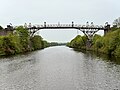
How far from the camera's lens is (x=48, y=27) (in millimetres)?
122750

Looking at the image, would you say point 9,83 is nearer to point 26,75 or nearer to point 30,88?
point 30,88

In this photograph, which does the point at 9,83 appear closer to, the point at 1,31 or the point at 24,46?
the point at 24,46

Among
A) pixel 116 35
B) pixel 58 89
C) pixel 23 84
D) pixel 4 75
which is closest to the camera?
pixel 58 89

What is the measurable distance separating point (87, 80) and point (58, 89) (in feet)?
22.4

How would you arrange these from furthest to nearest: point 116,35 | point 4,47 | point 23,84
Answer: point 4,47 → point 116,35 → point 23,84

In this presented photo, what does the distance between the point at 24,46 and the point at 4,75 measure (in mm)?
80309

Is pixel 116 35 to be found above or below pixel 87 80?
above

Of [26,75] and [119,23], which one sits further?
[119,23]

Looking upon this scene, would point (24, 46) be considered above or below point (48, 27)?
below

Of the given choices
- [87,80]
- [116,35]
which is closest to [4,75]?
[87,80]

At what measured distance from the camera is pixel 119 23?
12331 cm

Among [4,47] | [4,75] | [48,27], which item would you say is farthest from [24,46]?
[4,75]

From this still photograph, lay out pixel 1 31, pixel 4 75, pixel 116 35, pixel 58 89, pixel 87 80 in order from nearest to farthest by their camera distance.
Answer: pixel 58 89
pixel 87 80
pixel 4 75
pixel 116 35
pixel 1 31

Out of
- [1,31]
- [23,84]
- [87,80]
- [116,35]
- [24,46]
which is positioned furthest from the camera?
[1,31]
